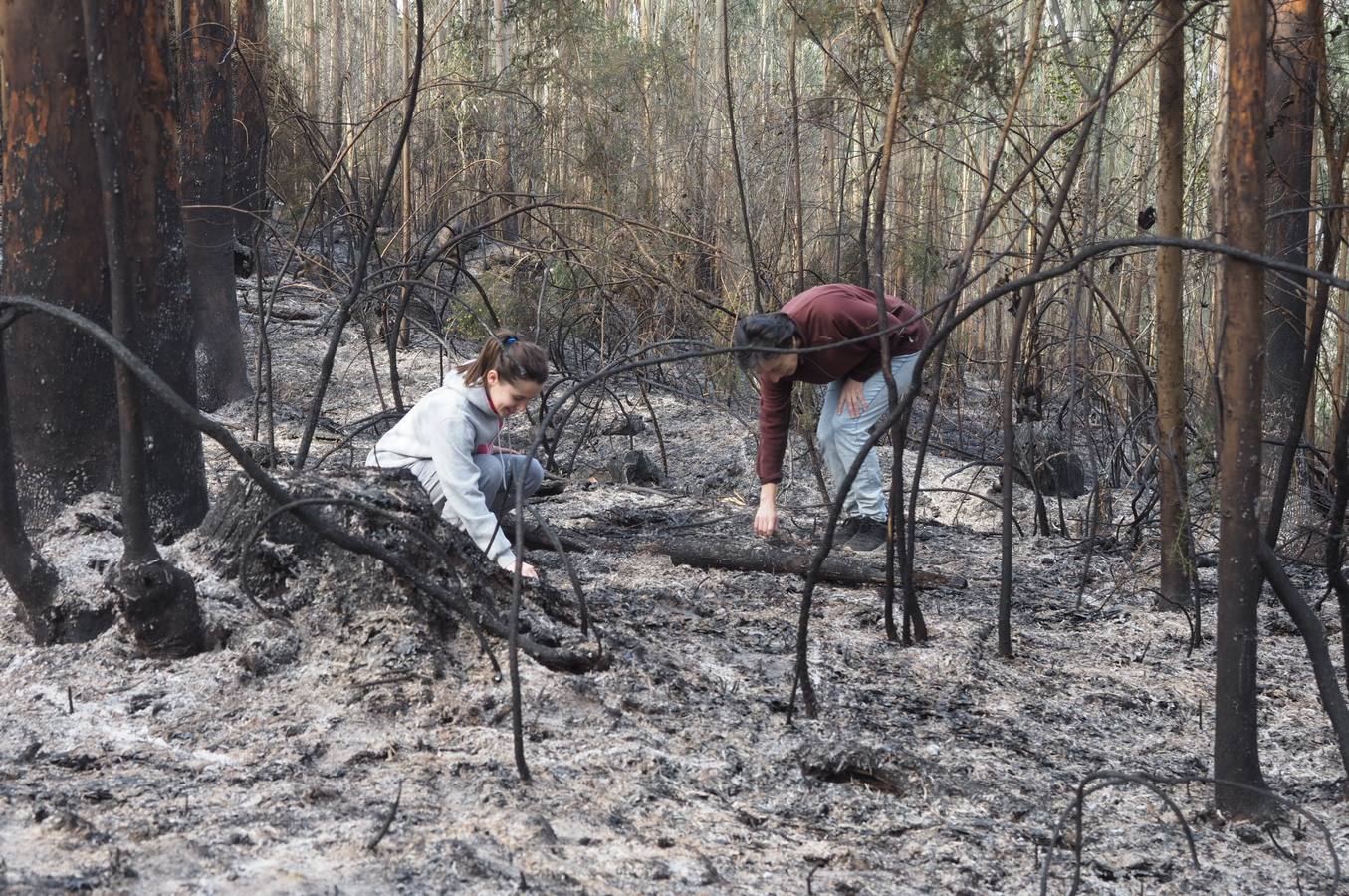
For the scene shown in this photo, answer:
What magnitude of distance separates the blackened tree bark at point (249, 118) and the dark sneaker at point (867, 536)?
451cm

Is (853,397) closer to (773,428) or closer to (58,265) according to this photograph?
(773,428)

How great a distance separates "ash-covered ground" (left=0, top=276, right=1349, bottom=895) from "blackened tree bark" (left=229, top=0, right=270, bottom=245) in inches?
196

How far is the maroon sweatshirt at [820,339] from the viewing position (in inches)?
170

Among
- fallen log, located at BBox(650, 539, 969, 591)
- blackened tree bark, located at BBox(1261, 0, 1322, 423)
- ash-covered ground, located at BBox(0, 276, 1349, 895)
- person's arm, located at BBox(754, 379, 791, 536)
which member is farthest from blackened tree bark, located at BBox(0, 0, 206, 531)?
blackened tree bark, located at BBox(1261, 0, 1322, 423)

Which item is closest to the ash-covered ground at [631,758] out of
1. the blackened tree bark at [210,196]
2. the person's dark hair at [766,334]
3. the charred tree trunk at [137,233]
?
the charred tree trunk at [137,233]

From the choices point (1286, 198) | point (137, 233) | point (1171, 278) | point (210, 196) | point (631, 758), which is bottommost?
point (631, 758)

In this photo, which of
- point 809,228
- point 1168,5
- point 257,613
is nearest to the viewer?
point 257,613

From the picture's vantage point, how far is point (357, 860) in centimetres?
180

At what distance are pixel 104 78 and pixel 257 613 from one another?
1.26 m

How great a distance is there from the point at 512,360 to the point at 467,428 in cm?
27

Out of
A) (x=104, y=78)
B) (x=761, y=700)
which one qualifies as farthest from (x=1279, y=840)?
(x=104, y=78)

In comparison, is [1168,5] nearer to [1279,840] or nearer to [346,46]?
[1279,840]

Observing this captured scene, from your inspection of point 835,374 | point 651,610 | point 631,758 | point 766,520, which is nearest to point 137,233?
point 651,610

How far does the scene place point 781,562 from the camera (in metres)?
4.13
